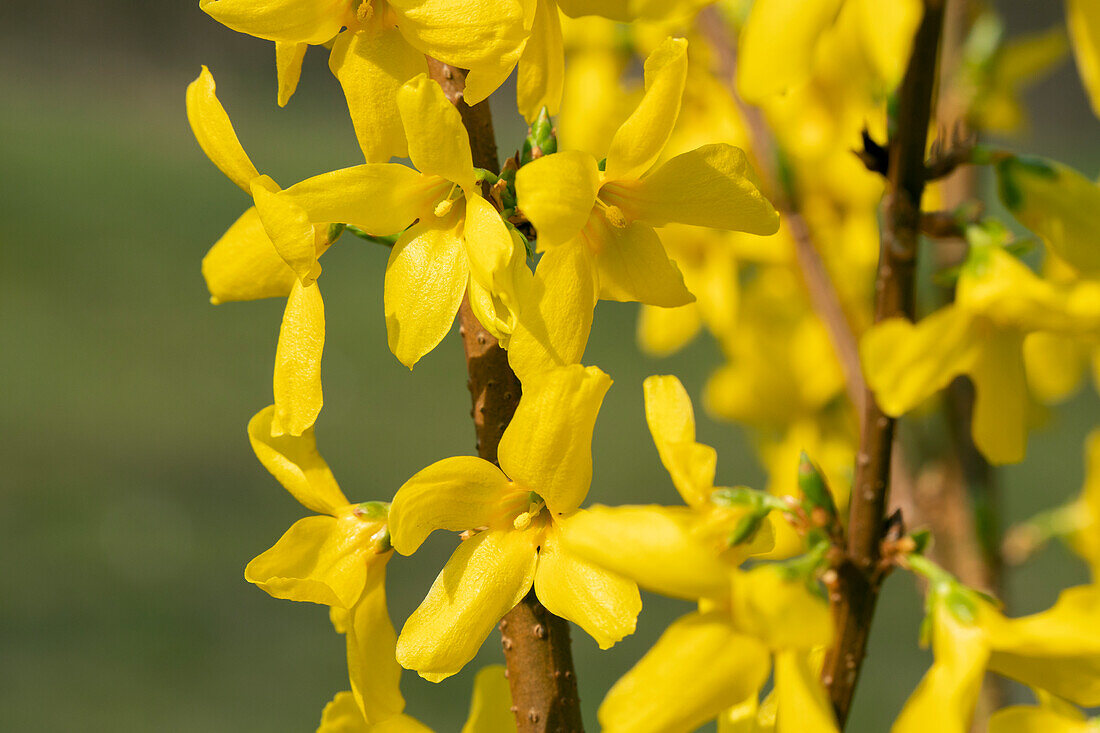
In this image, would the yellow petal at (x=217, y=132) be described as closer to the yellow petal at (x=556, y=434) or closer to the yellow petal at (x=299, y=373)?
the yellow petal at (x=299, y=373)

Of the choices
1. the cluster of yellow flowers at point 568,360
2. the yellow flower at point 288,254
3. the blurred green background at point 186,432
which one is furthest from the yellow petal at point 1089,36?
the blurred green background at point 186,432

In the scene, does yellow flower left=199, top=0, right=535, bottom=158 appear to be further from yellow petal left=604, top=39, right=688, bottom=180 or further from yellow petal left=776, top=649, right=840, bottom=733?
yellow petal left=776, top=649, right=840, bottom=733

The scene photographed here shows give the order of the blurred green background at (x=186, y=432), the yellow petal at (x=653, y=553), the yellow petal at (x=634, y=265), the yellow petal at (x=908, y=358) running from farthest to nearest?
the blurred green background at (x=186, y=432) → the yellow petal at (x=908, y=358) → the yellow petal at (x=634, y=265) → the yellow petal at (x=653, y=553)

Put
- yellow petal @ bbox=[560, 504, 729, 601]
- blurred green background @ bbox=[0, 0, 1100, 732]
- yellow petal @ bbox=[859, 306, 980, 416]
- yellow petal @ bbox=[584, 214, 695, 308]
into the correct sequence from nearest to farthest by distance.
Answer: yellow petal @ bbox=[560, 504, 729, 601]
yellow petal @ bbox=[584, 214, 695, 308]
yellow petal @ bbox=[859, 306, 980, 416]
blurred green background @ bbox=[0, 0, 1100, 732]

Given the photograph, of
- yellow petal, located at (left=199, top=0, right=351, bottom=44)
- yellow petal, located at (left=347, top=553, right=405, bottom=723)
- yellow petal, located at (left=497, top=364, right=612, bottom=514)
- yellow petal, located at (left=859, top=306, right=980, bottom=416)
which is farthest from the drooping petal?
yellow petal, located at (left=199, top=0, right=351, bottom=44)

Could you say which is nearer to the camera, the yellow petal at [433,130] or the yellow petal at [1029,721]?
the yellow petal at [433,130]

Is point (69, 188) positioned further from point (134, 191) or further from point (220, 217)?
point (220, 217)

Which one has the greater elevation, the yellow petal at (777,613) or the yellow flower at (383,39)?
the yellow flower at (383,39)

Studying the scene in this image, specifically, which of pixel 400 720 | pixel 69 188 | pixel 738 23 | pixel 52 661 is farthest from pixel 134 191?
pixel 400 720
